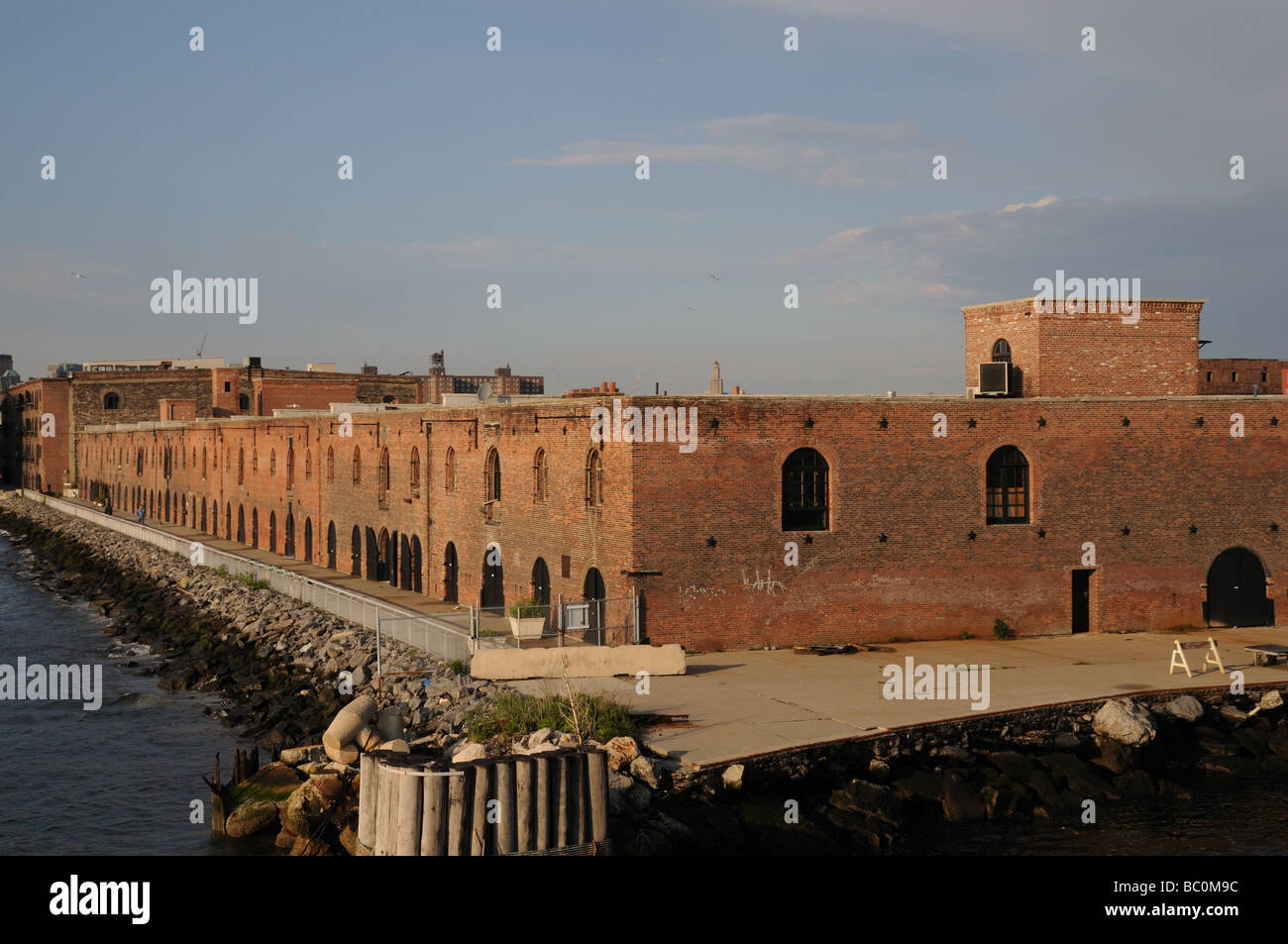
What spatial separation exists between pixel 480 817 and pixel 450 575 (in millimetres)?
22787

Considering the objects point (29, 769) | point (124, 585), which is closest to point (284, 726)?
point (29, 769)

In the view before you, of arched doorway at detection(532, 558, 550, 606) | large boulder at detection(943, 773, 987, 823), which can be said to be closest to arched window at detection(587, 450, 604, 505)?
arched doorway at detection(532, 558, 550, 606)

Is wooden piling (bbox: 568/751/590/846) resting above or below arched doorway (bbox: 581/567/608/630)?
below

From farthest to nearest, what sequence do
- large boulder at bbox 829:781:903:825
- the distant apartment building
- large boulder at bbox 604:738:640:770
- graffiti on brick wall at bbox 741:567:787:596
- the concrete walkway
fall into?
the distant apartment building < graffiti on brick wall at bbox 741:567:787:596 < the concrete walkway < large boulder at bbox 829:781:903:825 < large boulder at bbox 604:738:640:770

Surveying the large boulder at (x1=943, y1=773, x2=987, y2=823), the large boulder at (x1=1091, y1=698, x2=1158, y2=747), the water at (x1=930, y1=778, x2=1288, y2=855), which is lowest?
the water at (x1=930, y1=778, x2=1288, y2=855)

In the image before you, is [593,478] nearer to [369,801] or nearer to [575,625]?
[575,625]

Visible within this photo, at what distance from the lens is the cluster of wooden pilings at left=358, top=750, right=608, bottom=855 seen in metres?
16.0

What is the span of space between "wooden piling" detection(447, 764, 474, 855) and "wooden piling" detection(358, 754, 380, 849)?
1.40m

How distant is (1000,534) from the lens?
100ft

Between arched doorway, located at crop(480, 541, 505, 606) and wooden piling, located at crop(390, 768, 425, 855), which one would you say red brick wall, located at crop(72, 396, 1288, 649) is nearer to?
arched doorway, located at crop(480, 541, 505, 606)

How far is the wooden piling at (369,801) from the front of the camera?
16.9 m

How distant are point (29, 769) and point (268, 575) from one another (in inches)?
688

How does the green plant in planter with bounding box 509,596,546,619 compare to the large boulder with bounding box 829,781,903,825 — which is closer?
the large boulder with bounding box 829,781,903,825

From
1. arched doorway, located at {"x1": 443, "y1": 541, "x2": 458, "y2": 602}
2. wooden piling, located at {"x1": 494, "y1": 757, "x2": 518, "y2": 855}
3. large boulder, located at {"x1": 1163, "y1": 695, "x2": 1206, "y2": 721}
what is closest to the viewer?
wooden piling, located at {"x1": 494, "y1": 757, "x2": 518, "y2": 855}
